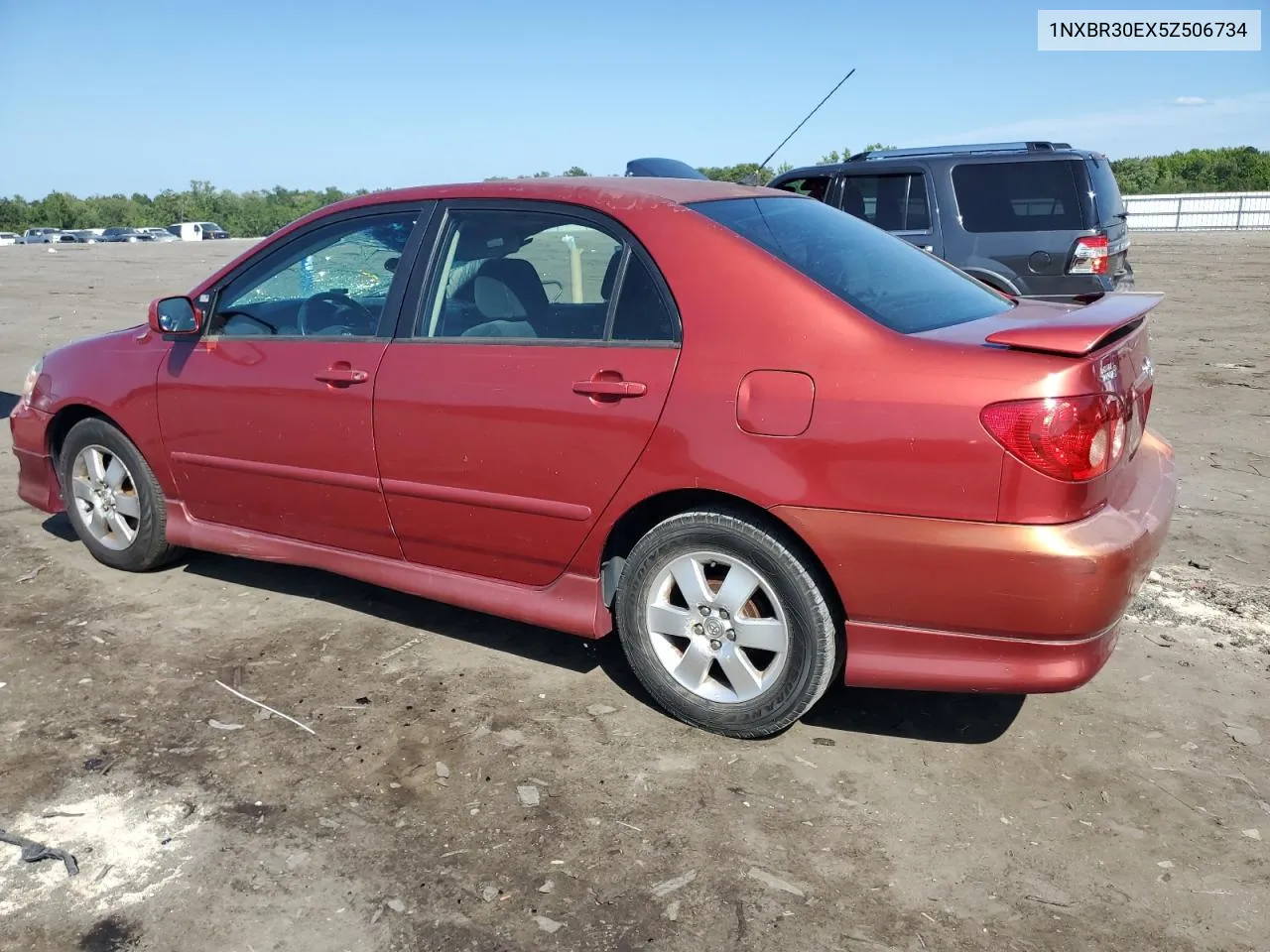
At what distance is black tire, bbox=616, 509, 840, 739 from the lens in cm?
321

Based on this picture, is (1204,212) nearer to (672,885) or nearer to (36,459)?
(36,459)


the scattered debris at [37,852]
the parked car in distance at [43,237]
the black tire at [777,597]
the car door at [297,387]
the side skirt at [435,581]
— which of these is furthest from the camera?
the parked car in distance at [43,237]

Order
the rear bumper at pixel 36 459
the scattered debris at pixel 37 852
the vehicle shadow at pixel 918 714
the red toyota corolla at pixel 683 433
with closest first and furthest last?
the scattered debris at pixel 37 852
the red toyota corolla at pixel 683 433
the vehicle shadow at pixel 918 714
the rear bumper at pixel 36 459

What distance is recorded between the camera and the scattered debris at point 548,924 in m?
2.54

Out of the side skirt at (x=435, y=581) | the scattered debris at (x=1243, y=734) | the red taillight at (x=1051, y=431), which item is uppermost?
the red taillight at (x=1051, y=431)

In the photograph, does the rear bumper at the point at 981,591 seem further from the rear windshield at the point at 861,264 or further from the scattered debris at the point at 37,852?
the scattered debris at the point at 37,852

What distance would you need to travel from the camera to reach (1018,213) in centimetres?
881

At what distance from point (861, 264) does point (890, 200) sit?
620 cm

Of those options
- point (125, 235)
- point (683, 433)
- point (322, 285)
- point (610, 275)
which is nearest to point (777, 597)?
point (683, 433)

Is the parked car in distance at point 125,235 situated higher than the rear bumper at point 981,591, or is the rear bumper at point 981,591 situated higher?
the parked car in distance at point 125,235

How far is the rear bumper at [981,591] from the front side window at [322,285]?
1.85 metres

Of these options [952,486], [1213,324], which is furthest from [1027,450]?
[1213,324]

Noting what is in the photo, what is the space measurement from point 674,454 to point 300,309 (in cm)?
186

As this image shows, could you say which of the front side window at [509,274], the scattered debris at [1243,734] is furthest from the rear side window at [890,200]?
the scattered debris at [1243,734]
